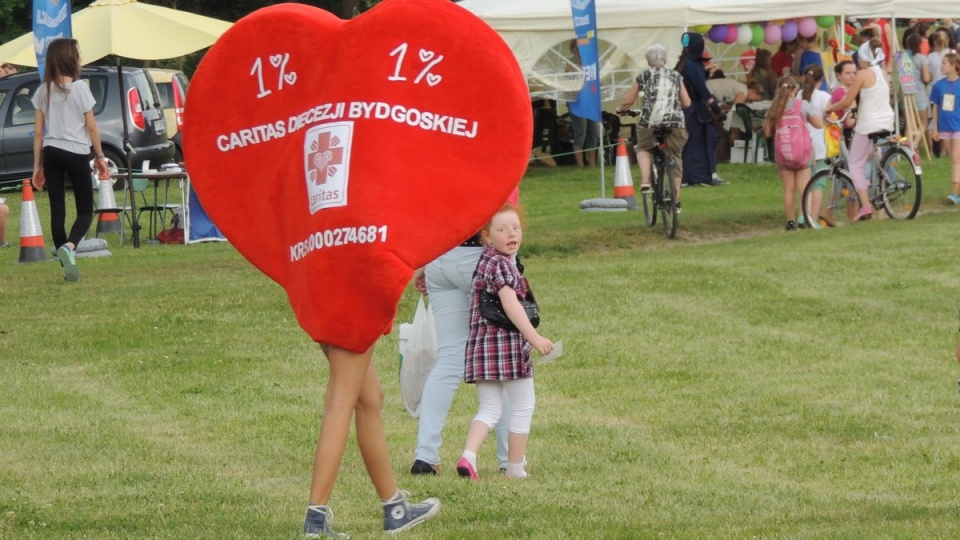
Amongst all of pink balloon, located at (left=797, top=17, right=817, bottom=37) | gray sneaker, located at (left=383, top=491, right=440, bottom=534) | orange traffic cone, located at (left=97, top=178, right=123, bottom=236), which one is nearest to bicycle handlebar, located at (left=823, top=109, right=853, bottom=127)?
pink balloon, located at (left=797, top=17, right=817, bottom=37)

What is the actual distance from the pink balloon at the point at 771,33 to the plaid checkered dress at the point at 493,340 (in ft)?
56.6

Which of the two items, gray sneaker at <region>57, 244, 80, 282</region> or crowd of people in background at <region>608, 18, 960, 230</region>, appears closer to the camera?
gray sneaker at <region>57, 244, 80, 282</region>

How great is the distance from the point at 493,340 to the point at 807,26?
17237mm

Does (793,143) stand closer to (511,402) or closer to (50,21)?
(50,21)

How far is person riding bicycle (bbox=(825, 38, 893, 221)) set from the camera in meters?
16.5

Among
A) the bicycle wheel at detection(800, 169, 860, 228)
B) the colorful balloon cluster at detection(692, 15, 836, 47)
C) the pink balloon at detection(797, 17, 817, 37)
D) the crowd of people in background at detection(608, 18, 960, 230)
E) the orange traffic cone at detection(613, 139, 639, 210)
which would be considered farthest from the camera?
the pink balloon at detection(797, 17, 817, 37)

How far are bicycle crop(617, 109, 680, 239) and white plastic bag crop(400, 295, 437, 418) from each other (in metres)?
9.10

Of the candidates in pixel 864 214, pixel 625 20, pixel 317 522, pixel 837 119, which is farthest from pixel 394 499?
pixel 625 20

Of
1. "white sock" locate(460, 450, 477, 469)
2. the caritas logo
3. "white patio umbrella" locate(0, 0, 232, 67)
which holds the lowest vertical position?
"white sock" locate(460, 450, 477, 469)

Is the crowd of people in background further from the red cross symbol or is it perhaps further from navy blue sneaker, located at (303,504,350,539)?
navy blue sneaker, located at (303,504,350,539)

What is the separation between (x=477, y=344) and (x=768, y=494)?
4.54ft

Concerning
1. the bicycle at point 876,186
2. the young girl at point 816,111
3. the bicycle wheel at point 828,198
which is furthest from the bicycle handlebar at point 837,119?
the bicycle wheel at point 828,198

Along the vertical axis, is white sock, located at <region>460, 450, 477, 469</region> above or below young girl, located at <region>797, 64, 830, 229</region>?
below

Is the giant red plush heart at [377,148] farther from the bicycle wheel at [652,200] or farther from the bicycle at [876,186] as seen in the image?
the bicycle at [876,186]
